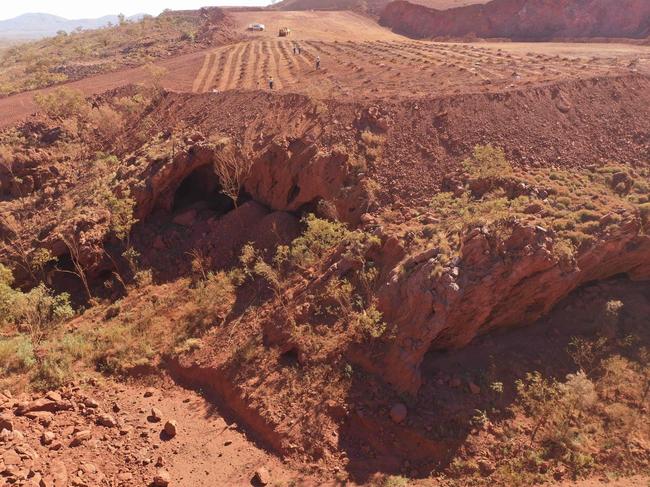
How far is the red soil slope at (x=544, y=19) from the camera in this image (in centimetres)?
3962

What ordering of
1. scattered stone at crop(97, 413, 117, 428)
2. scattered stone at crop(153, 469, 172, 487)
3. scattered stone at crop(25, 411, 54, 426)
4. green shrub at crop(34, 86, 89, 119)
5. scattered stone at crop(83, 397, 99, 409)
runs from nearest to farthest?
scattered stone at crop(153, 469, 172, 487), scattered stone at crop(25, 411, 54, 426), scattered stone at crop(97, 413, 117, 428), scattered stone at crop(83, 397, 99, 409), green shrub at crop(34, 86, 89, 119)

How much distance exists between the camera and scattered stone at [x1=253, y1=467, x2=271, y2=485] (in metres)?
12.5

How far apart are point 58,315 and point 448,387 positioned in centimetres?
1558

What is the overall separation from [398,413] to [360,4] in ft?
195

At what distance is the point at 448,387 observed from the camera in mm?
14508

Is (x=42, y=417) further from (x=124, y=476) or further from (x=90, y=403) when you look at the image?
(x=124, y=476)

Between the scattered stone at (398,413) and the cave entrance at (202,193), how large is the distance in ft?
44.1

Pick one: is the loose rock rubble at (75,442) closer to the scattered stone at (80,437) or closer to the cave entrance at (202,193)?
the scattered stone at (80,437)

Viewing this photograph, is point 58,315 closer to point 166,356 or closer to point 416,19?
point 166,356

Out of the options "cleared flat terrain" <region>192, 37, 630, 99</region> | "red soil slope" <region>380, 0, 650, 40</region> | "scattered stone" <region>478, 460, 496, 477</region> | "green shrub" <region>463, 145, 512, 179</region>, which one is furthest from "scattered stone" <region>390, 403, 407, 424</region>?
"red soil slope" <region>380, 0, 650, 40</region>

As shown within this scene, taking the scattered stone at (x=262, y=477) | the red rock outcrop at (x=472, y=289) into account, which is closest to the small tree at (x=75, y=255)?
the scattered stone at (x=262, y=477)

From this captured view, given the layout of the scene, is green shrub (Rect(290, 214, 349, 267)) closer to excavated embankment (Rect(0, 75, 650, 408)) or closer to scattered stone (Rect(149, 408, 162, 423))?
excavated embankment (Rect(0, 75, 650, 408))

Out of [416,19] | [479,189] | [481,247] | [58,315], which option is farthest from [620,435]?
[416,19]

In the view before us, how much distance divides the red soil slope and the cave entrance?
112 feet
